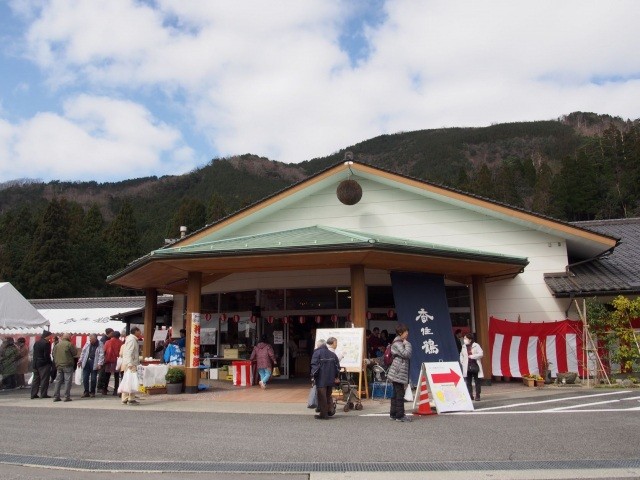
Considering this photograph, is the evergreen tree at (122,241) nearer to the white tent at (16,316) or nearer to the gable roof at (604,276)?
the white tent at (16,316)

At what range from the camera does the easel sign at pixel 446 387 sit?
9.87m

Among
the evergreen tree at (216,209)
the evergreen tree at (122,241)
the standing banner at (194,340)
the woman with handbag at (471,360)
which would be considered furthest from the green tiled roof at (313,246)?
the evergreen tree at (216,209)

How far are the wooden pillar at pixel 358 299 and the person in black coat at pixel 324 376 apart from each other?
2.39 m

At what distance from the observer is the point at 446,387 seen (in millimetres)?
10062

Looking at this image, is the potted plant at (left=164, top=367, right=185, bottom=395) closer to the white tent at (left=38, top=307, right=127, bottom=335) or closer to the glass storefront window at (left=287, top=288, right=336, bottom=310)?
the glass storefront window at (left=287, top=288, right=336, bottom=310)

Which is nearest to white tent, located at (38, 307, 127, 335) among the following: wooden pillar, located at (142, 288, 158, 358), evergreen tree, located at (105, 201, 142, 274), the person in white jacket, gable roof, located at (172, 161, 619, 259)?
wooden pillar, located at (142, 288, 158, 358)

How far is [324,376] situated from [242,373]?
677 centimetres

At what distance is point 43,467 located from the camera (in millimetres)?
6242

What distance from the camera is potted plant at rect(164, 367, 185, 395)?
13.4 m

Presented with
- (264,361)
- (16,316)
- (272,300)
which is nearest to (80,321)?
(16,316)

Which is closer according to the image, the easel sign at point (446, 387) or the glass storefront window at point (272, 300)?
the easel sign at point (446, 387)

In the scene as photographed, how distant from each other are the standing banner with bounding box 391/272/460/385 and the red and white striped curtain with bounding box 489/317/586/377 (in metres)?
2.34

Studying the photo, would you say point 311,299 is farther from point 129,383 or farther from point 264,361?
point 129,383

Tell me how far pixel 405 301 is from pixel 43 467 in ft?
28.9
